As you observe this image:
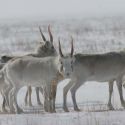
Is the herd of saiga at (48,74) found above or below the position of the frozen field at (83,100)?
above

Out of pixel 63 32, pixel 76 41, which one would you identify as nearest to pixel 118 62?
pixel 76 41

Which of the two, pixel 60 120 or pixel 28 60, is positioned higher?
pixel 28 60

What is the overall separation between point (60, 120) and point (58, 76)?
293 centimetres

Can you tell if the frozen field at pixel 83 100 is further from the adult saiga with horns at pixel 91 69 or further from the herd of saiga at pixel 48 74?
the adult saiga with horns at pixel 91 69

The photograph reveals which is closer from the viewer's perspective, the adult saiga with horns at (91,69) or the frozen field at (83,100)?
the frozen field at (83,100)

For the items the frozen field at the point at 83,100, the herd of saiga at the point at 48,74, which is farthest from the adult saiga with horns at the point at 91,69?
the frozen field at the point at 83,100

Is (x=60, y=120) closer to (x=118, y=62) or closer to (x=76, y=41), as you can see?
(x=118, y=62)

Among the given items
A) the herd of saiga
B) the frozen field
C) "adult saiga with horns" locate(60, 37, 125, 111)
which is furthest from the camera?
the herd of saiga

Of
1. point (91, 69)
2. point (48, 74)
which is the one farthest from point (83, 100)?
point (48, 74)

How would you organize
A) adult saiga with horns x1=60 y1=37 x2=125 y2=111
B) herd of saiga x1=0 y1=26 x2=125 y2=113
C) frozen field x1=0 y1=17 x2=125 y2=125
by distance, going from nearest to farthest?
1. frozen field x1=0 y1=17 x2=125 y2=125
2. adult saiga with horns x1=60 y1=37 x2=125 y2=111
3. herd of saiga x1=0 y1=26 x2=125 y2=113

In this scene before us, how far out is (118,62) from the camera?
17453 millimetres

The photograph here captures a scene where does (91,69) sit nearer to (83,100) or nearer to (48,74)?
(48,74)

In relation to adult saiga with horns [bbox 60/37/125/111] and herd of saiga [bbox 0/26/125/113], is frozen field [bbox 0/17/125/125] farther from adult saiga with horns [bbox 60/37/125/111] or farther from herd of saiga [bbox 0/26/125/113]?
adult saiga with horns [bbox 60/37/125/111]

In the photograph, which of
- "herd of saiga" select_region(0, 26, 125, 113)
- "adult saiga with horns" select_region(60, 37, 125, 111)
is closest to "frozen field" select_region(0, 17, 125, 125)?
"herd of saiga" select_region(0, 26, 125, 113)
